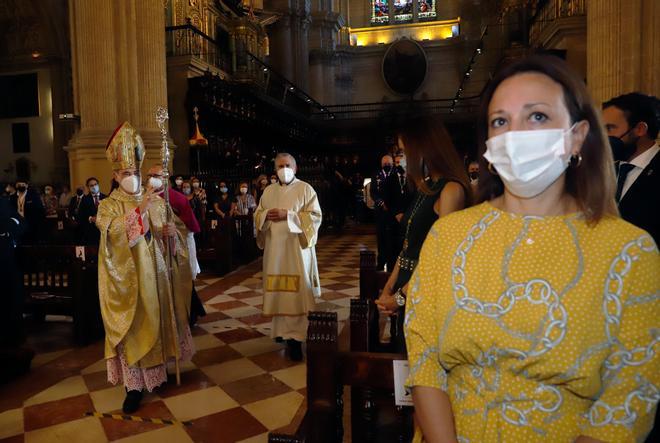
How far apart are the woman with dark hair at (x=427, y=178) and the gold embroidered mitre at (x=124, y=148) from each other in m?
2.11

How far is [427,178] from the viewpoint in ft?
8.72

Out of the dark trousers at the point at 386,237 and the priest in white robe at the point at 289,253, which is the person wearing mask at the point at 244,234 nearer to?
the dark trousers at the point at 386,237

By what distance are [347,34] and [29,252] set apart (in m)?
31.0

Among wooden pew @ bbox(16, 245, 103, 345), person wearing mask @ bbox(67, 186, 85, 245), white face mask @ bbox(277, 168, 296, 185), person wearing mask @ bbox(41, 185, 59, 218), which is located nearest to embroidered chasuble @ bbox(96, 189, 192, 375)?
white face mask @ bbox(277, 168, 296, 185)

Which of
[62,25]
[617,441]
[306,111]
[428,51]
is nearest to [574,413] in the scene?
[617,441]

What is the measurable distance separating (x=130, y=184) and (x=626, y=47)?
7406 mm

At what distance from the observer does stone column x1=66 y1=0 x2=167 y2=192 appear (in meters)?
9.27

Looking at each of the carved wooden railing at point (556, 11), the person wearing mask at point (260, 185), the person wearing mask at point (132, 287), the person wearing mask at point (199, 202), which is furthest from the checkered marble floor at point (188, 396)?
the carved wooden railing at point (556, 11)

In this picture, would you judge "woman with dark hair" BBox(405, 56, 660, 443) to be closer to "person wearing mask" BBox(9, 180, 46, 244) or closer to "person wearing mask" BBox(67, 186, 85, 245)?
"person wearing mask" BBox(9, 180, 46, 244)

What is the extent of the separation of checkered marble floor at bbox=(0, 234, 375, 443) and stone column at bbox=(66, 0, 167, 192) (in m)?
5.03

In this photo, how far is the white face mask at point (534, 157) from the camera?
1255 millimetres

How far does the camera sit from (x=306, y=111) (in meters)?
26.5

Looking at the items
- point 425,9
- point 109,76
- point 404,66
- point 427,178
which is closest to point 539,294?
point 427,178

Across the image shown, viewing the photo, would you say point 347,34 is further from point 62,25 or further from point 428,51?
point 62,25
